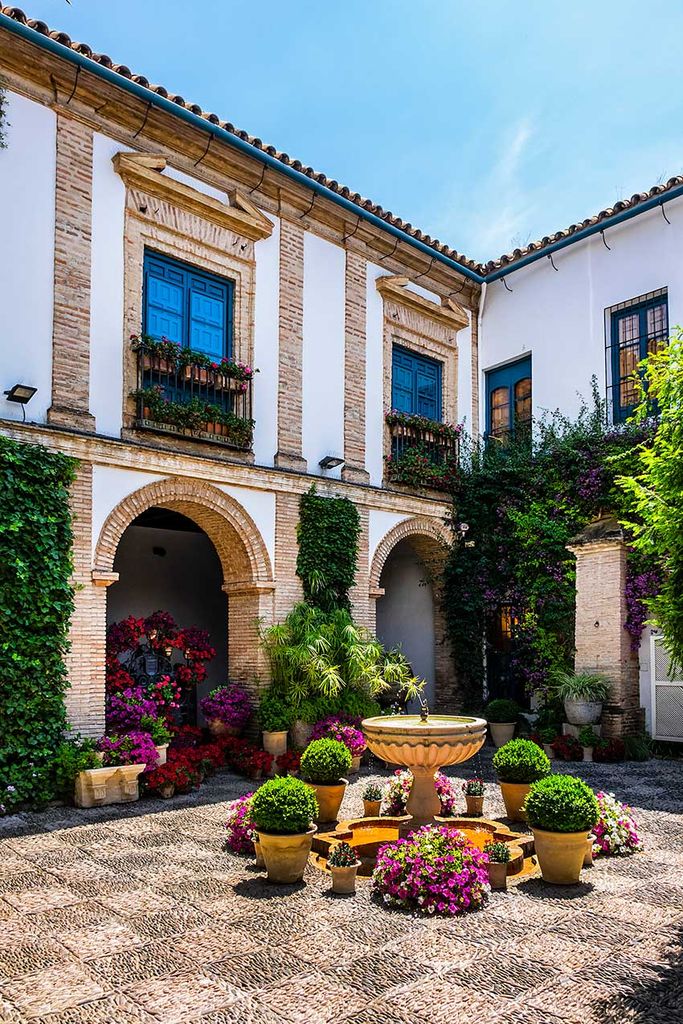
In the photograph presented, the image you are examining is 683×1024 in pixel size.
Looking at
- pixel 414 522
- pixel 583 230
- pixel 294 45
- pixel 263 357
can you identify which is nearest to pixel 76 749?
pixel 263 357

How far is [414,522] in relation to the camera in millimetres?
13789

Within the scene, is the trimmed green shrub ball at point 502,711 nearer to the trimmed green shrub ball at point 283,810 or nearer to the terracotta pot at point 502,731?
the terracotta pot at point 502,731

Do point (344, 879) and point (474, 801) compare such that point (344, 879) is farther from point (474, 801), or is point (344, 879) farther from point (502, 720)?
point (502, 720)

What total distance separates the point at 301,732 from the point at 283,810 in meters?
4.89

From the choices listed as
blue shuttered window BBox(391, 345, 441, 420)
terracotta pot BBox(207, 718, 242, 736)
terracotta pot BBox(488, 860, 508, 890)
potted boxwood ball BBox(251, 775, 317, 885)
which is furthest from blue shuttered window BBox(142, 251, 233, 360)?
terracotta pot BBox(488, 860, 508, 890)

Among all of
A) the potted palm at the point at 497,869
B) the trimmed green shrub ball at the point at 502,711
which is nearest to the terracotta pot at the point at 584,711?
the trimmed green shrub ball at the point at 502,711

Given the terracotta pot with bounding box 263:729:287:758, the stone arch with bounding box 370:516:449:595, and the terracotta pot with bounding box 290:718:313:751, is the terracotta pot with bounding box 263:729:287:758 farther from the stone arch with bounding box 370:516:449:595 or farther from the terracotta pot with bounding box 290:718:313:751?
the stone arch with bounding box 370:516:449:595

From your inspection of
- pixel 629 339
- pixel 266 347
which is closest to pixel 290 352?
pixel 266 347

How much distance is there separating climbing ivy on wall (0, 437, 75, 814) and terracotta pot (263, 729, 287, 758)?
2705 mm

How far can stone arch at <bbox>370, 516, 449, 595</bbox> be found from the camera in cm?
1296

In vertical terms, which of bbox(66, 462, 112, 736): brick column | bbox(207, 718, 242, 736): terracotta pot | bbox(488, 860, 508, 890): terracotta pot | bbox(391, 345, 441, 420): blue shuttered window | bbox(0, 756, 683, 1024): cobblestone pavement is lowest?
bbox(0, 756, 683, 1024): cobblestone pavement

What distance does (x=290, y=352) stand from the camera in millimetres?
11914

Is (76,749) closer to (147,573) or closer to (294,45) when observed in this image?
(147,573)

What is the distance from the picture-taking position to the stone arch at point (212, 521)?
384 inches
